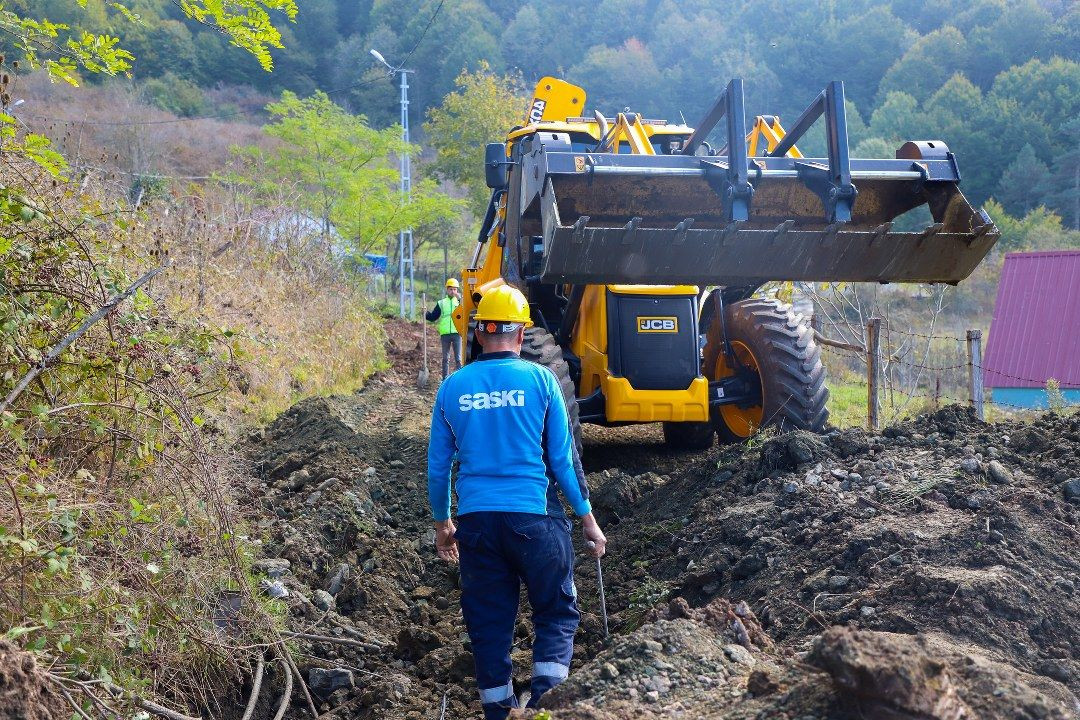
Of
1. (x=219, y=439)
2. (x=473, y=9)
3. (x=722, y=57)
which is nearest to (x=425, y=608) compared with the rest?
(x=219, y=439)

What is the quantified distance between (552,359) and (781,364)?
1977mm

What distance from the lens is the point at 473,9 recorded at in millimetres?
77188

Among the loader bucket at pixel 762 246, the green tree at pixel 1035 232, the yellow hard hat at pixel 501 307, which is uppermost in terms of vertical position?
the green tree at pixel 1035 232

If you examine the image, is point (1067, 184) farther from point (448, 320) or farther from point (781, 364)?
point (781, 364)

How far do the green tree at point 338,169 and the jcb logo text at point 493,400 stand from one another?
68.3 ft

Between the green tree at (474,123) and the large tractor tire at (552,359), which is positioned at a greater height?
the green tree at (474,123)

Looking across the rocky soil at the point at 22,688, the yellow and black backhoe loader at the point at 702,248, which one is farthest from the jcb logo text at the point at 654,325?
the rocky soil at the point at 22,688

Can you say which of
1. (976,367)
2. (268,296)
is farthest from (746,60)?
(976,367)

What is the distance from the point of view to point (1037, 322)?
26469mm

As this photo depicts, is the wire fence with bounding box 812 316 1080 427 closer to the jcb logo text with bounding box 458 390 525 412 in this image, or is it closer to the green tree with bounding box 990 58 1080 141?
the jcb logo text with bounding box 458 390 525 412

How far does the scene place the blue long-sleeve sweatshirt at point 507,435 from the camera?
4.50m

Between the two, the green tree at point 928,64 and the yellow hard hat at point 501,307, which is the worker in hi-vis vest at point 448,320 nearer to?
the yellow hard hat at point 501,307

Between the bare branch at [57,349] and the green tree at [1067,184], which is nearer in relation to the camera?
the bare branch at [57,349]

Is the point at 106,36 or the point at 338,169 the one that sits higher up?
the point at 338,169
